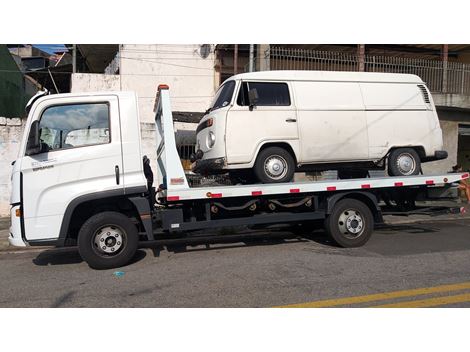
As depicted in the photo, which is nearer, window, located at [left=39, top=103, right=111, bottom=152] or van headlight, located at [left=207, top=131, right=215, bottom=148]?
window, located at [left=39, top=103, right=111, bottom=152]

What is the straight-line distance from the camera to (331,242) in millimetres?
7473

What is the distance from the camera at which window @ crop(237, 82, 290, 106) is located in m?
6.77

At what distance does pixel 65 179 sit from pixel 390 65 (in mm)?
13889

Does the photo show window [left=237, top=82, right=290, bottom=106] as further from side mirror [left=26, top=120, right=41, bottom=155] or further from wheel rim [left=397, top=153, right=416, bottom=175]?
side mirror [left=26, top=120, right=41, bottom=155]

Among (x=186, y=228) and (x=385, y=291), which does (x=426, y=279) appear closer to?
(x=385, y=291)

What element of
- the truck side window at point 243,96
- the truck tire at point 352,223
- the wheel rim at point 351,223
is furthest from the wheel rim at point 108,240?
the wheel rim at point 351,223

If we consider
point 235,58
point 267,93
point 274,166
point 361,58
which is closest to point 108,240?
point 274,166

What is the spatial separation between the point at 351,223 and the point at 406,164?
5.14 ft

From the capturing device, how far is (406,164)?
7.47 metres

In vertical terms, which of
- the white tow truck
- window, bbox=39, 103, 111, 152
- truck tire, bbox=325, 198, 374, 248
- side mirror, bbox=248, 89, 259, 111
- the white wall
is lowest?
truck tire, bbox=325, 198, 374, 248

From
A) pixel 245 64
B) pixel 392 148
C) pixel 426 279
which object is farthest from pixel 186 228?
pixel 245 64

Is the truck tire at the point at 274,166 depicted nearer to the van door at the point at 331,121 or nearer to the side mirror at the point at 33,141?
the van door at the point at 331,121

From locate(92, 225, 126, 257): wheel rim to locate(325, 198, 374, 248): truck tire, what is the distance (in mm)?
3447

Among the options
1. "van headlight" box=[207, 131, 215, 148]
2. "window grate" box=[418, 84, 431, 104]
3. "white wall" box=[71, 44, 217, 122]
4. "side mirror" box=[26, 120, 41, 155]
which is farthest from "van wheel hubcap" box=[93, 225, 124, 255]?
A: "white wall" box=[71, 44, 217, 122]
